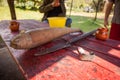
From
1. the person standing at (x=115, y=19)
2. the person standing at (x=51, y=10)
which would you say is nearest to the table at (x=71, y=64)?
the person standing at (x=115, y=19)

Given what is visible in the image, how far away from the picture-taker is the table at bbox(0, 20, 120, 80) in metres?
1.00

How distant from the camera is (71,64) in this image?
1.13 m

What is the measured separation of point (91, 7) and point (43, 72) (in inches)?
370

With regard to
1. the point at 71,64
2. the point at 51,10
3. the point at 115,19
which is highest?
the point at 51,10

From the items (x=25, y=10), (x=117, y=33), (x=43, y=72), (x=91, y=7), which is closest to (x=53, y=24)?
(x=43, y=72)

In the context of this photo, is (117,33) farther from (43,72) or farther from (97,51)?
(43,72)

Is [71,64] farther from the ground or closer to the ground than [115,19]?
closer to the ground

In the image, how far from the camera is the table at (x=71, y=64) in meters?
1.00

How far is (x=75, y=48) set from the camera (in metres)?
1.43

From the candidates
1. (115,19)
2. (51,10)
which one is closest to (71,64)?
(115,19)

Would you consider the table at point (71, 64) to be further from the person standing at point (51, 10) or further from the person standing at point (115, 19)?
the person standing at point (51, 10)

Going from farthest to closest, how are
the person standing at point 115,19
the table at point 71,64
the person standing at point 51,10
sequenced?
the person standing at point 51,10 < the person standing at point 115,19 < the table at point 71,64

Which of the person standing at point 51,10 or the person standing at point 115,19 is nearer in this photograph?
the person standing at point 115,19

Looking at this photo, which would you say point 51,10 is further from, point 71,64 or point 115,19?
point 71,64
